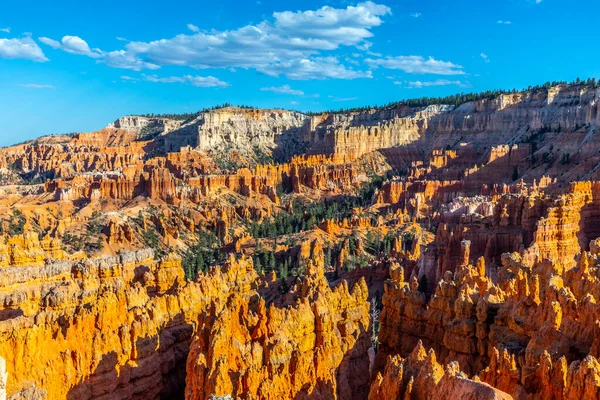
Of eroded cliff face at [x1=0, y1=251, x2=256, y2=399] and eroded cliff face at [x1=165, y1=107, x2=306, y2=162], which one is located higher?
eroded cliff face at [x1=165, y1=107, x2=306, y2=162]

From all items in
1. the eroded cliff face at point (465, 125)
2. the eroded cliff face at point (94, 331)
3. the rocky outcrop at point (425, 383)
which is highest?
the eroded cliff face at point (465, 125)

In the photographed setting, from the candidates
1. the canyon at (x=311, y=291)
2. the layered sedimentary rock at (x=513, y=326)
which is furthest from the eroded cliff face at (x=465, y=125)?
the layered sedimentary rock at (x=513, y=326)

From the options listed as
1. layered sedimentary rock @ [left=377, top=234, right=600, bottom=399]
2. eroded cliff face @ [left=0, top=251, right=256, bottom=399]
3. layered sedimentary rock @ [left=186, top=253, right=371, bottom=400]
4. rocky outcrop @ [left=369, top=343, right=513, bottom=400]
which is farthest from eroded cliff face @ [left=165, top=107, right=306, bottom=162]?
rocky outcrop @ [left=369, top=343, right=513, bottom=400]

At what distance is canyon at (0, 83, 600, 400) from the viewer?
16578 mm

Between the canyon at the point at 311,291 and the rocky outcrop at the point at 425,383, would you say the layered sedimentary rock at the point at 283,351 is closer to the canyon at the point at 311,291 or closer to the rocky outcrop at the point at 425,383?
the canyon at the point at 311,291

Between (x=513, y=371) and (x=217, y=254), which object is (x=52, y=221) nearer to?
(x=217, y=254)

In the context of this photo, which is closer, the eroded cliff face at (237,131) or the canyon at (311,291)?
the canyon at (311,291)

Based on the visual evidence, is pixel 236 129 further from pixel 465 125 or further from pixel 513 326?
pixel 513 326

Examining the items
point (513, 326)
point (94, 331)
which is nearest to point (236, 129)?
point (94, 331)

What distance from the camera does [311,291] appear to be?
24.5 meters

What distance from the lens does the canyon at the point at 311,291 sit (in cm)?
1658

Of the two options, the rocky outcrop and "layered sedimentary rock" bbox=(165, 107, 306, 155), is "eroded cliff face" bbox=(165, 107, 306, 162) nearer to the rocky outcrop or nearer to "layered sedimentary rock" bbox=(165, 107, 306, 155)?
"layered sedimentary rock" bbox=(165, 107, 306, 155)

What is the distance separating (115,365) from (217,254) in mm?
41959

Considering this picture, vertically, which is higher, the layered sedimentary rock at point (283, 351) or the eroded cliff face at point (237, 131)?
the eroded cliff face at point (237, 131)
